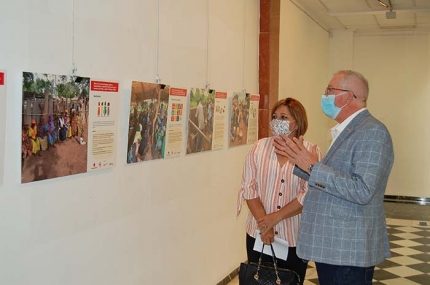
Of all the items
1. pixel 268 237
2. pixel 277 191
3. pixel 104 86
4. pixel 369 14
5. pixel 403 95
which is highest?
pixel 369 14

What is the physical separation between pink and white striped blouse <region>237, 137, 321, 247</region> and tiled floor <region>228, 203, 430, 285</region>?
6.98ft

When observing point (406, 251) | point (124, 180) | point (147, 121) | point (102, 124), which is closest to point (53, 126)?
point (102, 124)

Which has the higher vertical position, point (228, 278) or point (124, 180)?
point (124, 180)

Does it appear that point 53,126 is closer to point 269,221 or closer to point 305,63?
point 269,221

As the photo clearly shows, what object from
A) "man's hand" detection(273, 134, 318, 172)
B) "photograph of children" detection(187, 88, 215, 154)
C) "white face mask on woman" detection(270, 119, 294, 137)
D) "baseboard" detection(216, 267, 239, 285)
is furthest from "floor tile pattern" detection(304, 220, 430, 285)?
"man's hand" detection(273, 134, 318, 172)

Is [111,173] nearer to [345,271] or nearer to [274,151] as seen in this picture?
[274,151]

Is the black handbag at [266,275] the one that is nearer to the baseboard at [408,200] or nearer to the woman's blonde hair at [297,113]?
the woman's blonde hair at [297,113]

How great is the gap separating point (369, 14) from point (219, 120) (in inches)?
194

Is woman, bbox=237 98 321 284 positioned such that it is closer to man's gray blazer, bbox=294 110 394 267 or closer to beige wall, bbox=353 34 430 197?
man's gray blazer, bbox=294 110 394 267

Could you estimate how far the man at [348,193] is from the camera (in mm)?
2277

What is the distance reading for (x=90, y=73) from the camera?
2791 millimetres

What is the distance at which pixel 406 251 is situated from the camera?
6516 millimetres

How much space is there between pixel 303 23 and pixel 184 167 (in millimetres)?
4613

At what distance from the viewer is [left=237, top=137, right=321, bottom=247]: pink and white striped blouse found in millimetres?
2980
